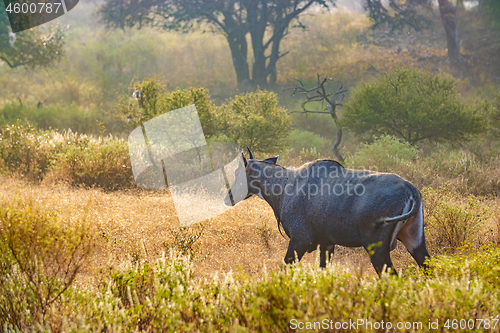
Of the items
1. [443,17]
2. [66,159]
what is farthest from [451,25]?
[66,159]

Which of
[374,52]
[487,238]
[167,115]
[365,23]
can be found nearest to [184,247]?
[487,238]

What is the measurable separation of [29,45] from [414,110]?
24587mm

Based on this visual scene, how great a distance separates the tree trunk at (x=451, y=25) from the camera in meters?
27.6

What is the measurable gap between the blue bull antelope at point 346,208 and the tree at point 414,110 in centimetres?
1128

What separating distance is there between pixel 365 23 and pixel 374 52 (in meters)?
6.75

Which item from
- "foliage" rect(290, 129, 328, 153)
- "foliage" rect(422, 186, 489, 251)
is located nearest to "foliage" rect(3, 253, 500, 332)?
"foliage" rect(422, 186, 489, 251)

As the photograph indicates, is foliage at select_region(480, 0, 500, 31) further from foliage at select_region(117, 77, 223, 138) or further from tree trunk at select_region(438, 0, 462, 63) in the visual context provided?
foliage at select_region(117, 77, 223, 138)

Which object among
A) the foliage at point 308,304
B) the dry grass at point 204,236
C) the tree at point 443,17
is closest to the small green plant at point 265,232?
the dry grass at point 204,236

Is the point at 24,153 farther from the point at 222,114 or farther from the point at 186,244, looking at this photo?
the point at 186,244

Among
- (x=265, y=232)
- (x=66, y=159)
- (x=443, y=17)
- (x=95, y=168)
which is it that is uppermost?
(x=443, y=17)

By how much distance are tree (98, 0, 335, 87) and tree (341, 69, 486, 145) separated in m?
13.2

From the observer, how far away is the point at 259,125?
13797 millimetres

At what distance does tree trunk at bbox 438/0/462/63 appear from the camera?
27.6 meters

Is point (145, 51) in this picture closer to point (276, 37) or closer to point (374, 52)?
point (276, 37)
